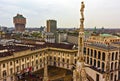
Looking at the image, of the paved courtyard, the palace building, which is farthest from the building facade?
the paved courtyard

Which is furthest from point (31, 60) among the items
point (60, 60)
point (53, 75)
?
point (60, 60)

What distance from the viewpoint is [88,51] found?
90188 millimetres

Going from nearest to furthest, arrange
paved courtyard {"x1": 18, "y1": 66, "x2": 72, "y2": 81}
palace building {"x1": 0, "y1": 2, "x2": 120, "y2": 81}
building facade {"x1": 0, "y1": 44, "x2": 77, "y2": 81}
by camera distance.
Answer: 1. building facade {"x1": 0, "y1": 44, "x2": 77, "y2": 81}
2. palace building {"x1": 0, "y1": 2, "x2": 120, "y2": 81}
3. paved courtyard {"x1": 18, "y1": 66, "x2": 72, "y2": 81}

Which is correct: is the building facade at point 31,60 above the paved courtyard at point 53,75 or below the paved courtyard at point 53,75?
above

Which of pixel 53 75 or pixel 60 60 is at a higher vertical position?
pixel 60 60

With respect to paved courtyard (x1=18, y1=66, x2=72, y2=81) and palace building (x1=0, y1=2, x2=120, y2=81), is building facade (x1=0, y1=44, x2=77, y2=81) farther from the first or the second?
paved courtyard (x1=18, y1=66, x2=72, y2=81)

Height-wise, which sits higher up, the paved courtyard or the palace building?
the palace building

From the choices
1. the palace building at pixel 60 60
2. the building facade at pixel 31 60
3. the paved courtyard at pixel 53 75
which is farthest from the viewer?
the paved courtyard at pixel 53 75

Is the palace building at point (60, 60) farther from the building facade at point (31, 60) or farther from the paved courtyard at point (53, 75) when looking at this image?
the paved courtyard at point (53, 75)

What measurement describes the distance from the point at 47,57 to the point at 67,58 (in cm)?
1217

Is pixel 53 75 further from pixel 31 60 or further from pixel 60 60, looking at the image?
pixel 60 60

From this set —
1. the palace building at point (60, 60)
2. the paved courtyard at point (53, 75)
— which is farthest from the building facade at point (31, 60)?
the paved courtyard at point (53, 75)

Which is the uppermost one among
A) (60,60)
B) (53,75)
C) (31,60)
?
(31,60)

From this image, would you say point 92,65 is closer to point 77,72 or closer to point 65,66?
point 65,66
